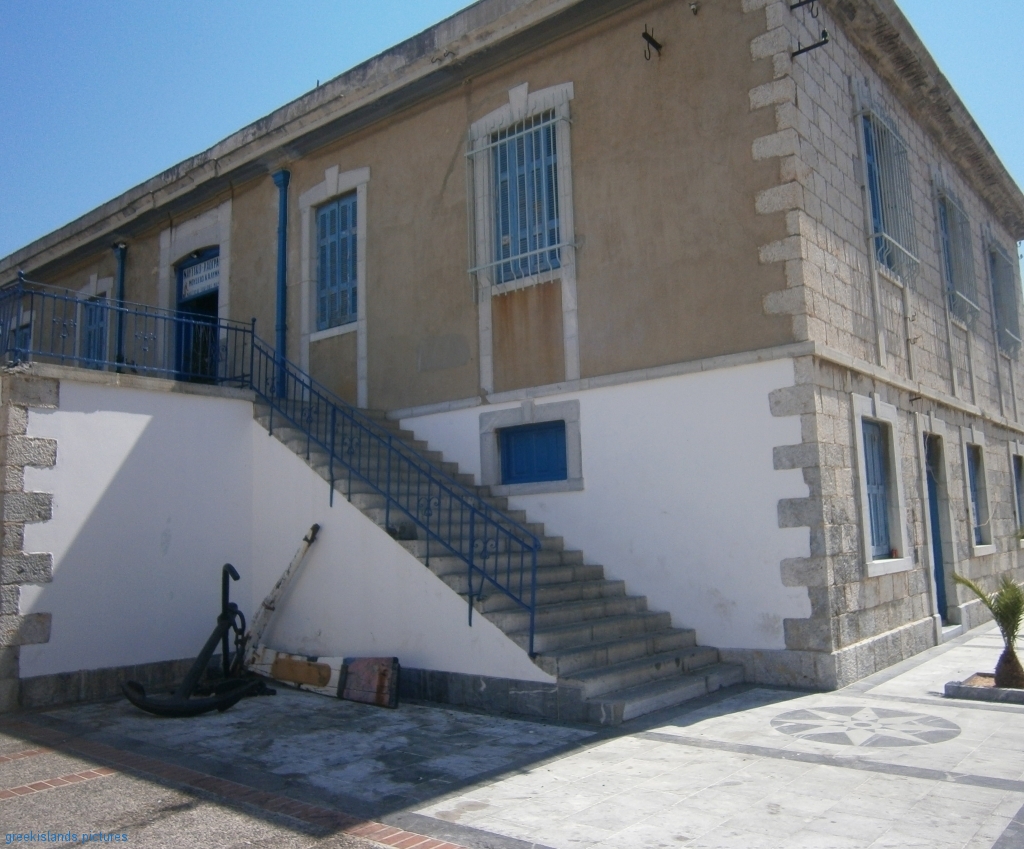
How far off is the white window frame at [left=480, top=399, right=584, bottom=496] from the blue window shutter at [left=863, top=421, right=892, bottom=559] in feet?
8.90

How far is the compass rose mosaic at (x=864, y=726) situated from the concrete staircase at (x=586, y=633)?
0.95m

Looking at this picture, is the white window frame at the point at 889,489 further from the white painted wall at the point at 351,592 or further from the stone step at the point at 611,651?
the white painted wall at the point at 351,592

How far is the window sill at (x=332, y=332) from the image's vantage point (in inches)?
427

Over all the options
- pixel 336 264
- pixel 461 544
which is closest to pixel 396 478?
pixel 461 544

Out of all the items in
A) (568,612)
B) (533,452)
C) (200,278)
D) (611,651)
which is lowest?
(611,651)

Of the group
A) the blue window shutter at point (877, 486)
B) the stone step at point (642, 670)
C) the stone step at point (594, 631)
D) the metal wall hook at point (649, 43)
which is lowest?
the stone step at point (642, 670)

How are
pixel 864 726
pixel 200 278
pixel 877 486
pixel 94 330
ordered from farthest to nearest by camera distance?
pixel 94 330 < pixel 200 278 < pixel 877 486 < pixel 864 726

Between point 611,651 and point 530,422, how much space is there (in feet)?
9.40

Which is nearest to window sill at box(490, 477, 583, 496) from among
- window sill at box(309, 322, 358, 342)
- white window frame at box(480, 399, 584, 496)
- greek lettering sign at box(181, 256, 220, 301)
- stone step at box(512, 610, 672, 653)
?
white window frame at box(480, 399, 584, 496)

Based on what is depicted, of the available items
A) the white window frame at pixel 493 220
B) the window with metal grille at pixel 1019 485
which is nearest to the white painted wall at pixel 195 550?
the white window frame at pixel 493 220

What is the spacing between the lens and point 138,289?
13570mm

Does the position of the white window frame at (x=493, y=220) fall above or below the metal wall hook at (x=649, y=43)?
below

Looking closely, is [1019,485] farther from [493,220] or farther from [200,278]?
[200,278]

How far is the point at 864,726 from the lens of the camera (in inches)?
230
